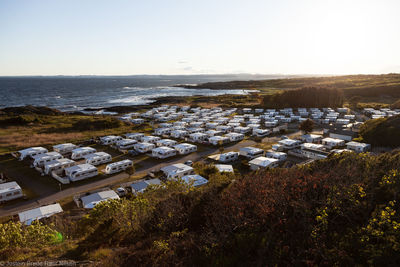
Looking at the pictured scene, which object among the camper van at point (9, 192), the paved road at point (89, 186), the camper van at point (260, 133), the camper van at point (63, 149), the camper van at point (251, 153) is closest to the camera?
the paved road at point (89, 186)

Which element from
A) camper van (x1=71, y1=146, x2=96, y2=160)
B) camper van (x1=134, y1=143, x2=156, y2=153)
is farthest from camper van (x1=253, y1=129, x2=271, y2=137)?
camper van (x1=71, y1=146, x2=96, y2=160)

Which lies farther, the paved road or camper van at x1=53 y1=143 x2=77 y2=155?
camper van at x1=53 y1=143 x2=77 y2=155

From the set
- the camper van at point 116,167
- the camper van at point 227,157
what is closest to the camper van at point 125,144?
the camper van at point 116,167

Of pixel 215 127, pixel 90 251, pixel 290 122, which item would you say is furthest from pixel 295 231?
pixel 290 122

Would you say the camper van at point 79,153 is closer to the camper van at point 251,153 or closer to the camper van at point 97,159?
the camper van at point 97,159

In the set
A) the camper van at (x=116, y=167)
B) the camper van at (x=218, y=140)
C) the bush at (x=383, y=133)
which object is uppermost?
the bush at (x=383, y=133)

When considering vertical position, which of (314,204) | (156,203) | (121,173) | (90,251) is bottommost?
(121,173)

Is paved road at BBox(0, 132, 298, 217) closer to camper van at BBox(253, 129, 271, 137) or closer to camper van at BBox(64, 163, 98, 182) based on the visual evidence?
camper van at BBox(64, 163, 98, 182)

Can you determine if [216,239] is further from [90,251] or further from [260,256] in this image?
[90,251]

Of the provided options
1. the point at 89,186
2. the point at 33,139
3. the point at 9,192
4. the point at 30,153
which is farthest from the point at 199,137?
the point at 33,139
